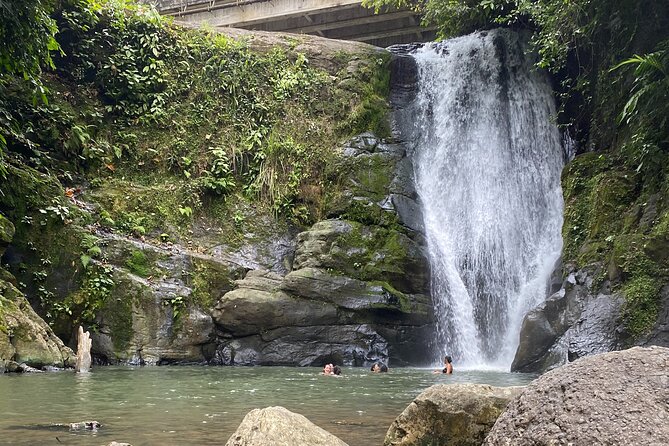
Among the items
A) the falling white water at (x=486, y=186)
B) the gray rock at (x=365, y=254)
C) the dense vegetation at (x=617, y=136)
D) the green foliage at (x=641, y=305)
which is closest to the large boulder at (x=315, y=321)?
the gray rock at (x=365, y=254)

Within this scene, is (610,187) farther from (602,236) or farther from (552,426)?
(552,426)

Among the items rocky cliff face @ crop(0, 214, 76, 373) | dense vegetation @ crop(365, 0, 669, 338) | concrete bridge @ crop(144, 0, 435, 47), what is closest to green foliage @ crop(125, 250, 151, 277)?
rocky cliff face @ crop(0, 214, 76, 373)

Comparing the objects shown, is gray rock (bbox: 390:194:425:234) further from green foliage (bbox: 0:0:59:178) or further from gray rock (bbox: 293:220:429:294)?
green foliage (bbox: 0:0:59:178)

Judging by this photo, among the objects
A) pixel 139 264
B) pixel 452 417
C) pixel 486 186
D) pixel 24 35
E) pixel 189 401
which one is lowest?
pixel 189 401

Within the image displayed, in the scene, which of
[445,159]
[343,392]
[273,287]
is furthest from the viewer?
[445,159]

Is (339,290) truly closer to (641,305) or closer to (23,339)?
(641,305)

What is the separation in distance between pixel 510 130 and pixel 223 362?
408 inches

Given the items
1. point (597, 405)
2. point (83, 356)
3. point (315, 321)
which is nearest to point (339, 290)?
point (315, 321)

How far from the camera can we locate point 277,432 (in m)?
3.52

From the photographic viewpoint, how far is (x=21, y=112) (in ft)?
47.3

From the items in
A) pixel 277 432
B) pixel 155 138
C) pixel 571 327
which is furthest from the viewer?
pixel 155 138

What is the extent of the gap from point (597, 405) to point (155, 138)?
1560 centimetres

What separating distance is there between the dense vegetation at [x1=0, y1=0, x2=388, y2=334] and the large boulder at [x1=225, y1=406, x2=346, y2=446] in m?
9.85

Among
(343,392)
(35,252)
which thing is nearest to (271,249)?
(35,252)
